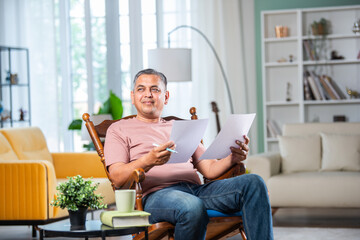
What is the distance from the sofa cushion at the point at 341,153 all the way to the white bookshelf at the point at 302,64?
4.80 feet

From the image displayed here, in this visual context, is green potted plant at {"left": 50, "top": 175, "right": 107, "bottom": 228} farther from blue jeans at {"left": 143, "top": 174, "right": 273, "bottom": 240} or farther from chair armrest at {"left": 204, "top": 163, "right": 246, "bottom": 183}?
chair armrest at {"left": 204, "top": 163, "right": 246, "bottom": 183}

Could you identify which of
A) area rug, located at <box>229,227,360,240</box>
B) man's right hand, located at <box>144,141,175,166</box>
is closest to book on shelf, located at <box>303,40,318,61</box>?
area rug, located at <box>229,227,360,240</box>

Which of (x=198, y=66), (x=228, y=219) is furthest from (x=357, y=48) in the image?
(x=228, y=219)

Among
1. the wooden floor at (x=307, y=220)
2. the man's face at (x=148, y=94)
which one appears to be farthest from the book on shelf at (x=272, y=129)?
the man's face at (x=148, y=94)

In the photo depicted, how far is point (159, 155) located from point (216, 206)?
1.38 ft

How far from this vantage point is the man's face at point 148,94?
2949 millimetres

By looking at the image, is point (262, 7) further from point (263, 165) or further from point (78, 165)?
point (78, 165)

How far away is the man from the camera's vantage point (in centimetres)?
259

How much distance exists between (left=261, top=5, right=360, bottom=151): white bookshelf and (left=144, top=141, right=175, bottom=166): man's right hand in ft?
13.1

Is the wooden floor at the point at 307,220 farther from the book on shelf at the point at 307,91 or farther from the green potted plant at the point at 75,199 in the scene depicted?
the green potted plant at the point at 75,199

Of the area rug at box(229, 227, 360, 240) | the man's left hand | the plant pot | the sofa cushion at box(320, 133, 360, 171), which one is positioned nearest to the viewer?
the plant pot

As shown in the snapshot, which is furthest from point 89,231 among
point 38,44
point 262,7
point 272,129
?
point 38,44

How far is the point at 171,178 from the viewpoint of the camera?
2.89 metres

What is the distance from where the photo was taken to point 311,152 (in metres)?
4.97
